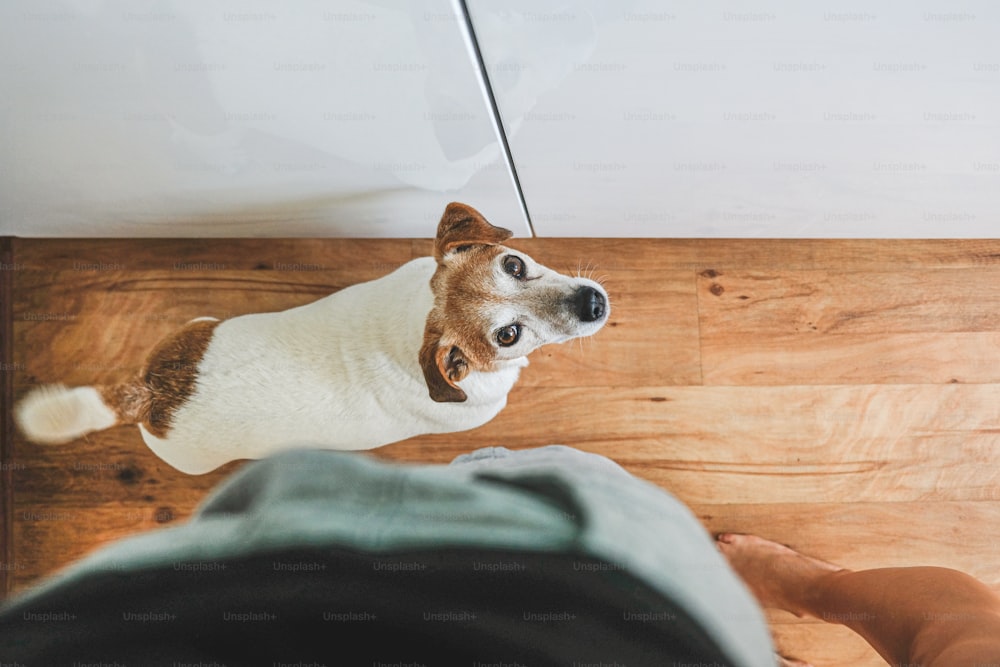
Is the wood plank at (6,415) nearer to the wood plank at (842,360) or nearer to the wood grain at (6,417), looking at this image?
the wood grain at (6,417)

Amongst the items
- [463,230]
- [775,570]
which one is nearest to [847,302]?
[775,570]

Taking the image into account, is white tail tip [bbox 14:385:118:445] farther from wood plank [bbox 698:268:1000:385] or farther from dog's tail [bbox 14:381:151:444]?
wood plank [bbox 698:268:1000:385]

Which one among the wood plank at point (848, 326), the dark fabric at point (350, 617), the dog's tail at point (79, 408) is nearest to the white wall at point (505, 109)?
the wood plank at point (848, 326)

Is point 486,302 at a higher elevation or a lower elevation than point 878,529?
higher

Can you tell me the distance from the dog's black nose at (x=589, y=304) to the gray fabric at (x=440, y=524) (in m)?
0.37

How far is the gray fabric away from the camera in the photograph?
1.89 ft

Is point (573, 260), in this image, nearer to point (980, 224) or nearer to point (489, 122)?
point (489, 122)

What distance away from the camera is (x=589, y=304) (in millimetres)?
1185

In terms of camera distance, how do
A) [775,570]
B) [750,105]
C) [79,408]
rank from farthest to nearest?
1. [775,570]
2. [79,408]
3. [750,105]

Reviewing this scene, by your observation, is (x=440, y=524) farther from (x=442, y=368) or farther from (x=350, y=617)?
(x=442, y=368)

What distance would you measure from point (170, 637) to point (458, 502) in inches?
11.6

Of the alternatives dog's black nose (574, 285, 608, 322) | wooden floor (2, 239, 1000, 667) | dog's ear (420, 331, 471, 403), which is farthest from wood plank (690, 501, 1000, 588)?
dog's ear (420, 331, 471, 403)

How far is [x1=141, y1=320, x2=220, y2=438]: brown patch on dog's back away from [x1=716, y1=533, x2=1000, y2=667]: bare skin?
1.19 metres

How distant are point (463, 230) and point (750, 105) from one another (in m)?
0.51
